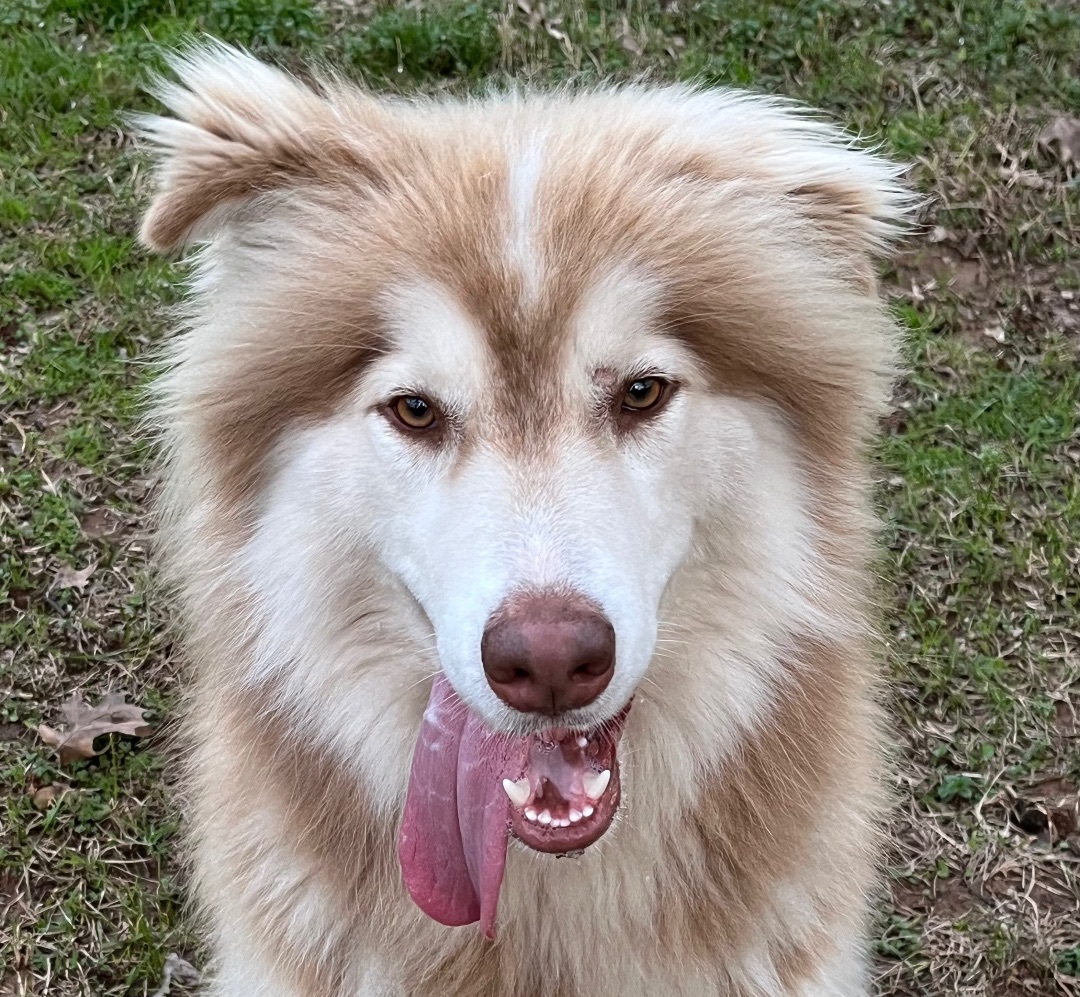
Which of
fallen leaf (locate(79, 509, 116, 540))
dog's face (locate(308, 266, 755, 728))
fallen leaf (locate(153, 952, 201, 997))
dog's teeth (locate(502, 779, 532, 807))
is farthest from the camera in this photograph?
fallen leaf (locate(79, 509, 116, 540))

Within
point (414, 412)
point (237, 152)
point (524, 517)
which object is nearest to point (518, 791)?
point (524, 517)

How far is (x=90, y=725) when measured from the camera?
11.9ft

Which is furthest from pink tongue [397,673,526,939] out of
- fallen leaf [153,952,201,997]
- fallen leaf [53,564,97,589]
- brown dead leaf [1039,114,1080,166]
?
brown dead leaf [1039,114,1080,166]

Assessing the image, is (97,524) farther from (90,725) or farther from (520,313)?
(520,313)

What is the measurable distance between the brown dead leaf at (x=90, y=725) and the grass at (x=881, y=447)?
A: 0.15ft

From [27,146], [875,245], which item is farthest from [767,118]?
[27,146]

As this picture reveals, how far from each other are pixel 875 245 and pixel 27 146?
3592 mm

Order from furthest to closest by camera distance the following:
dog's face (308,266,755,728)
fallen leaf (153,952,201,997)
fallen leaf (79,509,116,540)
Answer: fallen leaf (79,509,116,540) → fallen leaf (153,952,201,997) → dog's face (308,266,755,728)

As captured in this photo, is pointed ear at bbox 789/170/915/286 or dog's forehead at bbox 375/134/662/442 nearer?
dog's forehead at bbox 375/134/662/442

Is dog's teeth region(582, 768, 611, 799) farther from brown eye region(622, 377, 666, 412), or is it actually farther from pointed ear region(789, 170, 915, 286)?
pointed ear region(789, 170, 915, 286)

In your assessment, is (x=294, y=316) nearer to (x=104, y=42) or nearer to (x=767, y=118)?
(x=767, y=118)

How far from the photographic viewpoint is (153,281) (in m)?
4.44

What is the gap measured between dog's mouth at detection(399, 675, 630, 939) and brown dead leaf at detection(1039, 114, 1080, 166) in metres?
3.71

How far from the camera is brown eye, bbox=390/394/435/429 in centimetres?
217
